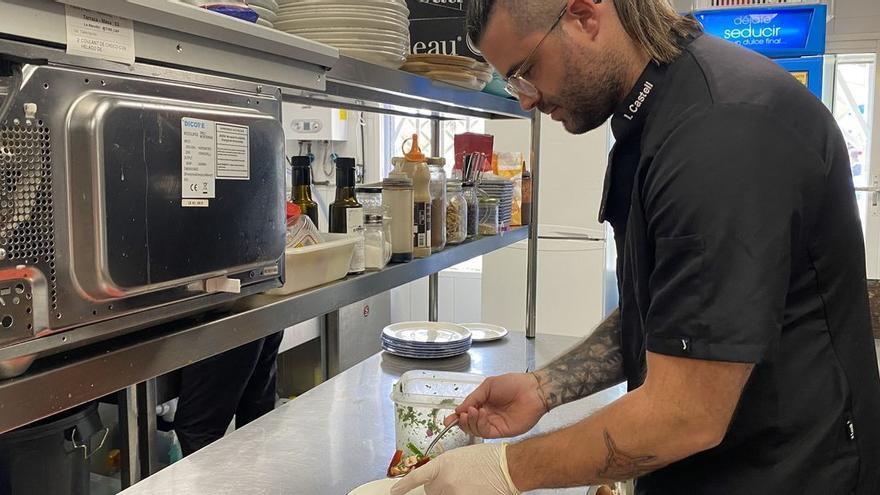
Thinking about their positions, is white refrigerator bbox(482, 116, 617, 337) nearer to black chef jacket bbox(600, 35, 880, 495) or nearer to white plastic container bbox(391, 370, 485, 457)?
white plastic container bbox(391, 370, 485, 457)

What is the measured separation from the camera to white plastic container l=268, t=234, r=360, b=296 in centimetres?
120

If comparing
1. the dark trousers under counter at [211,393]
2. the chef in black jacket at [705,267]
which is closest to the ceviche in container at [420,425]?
the chef in black jacket at [705,267]

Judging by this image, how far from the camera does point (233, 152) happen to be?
3.03 ft

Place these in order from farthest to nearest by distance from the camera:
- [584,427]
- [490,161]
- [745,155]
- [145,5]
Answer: [490,161] < [584,427] < [745,155] < [145,5]

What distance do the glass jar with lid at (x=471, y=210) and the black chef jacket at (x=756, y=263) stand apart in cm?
83

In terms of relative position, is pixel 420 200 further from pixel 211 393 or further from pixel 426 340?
pixel 211 393

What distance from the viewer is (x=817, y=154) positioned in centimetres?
104

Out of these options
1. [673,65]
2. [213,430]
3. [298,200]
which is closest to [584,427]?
[673,65]

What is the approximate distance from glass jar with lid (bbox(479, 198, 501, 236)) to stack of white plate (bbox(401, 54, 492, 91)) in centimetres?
47

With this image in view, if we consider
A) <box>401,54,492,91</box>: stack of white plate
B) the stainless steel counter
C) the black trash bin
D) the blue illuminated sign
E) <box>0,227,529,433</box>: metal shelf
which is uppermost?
the blue illuminated sign

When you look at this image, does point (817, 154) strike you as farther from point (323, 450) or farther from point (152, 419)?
point (152, 419)

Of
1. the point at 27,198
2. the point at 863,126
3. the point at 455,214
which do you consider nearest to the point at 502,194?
the point at 455,214

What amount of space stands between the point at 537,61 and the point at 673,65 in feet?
0.80

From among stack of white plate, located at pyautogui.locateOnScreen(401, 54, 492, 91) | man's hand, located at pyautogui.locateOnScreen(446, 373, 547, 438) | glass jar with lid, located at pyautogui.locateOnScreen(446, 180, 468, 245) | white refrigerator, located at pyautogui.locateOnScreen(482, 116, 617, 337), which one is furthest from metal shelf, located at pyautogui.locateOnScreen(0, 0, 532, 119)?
white refrigerator, located at pyautogui.locateOnScreen(482, 116, 617, 337)
